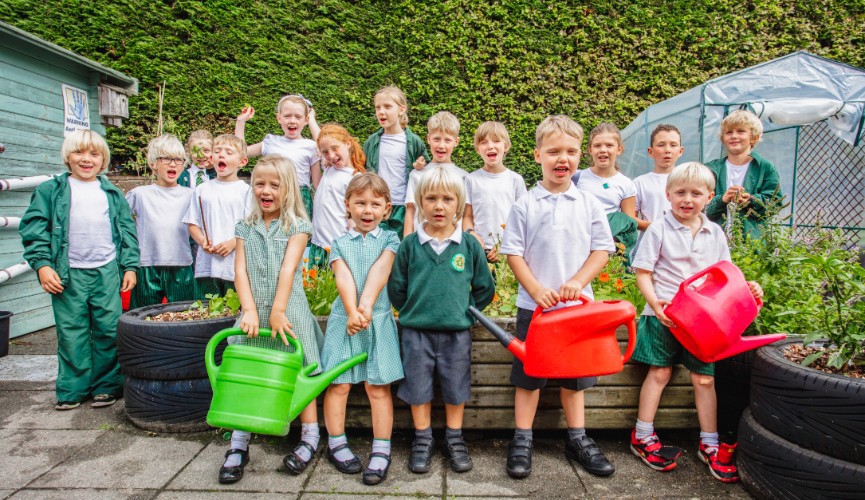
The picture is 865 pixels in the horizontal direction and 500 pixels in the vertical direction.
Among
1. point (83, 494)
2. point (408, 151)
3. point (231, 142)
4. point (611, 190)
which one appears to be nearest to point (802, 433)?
point (611, 190)

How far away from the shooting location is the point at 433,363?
2521 millimetres

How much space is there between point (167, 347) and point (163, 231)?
1.28 m

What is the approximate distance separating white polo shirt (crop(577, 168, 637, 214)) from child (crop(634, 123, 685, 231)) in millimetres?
294

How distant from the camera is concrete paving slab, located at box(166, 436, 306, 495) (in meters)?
2.31

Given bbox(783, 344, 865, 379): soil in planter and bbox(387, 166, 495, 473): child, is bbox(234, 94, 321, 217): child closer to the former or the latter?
bbox(387, 166, 495, 473): child

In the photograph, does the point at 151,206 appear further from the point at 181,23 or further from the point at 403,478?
the point at 181,23

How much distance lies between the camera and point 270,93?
7641 mm

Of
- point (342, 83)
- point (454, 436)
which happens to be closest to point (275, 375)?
point (454, 436)

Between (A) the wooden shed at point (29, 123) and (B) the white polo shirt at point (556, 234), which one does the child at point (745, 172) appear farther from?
(A) the wooden shed at point (29, 123)

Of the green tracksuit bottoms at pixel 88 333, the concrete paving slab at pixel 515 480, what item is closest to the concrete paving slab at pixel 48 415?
the green tracksuit bottoms at pixel 88 333

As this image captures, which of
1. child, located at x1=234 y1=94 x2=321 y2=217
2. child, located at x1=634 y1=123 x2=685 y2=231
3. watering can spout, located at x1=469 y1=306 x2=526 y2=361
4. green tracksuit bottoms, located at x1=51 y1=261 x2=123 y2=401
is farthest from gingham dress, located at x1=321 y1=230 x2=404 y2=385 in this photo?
child, located at x1=634 y1=123 x2=685 y2=231

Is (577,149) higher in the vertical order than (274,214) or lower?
higher

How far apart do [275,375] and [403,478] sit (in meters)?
0.76

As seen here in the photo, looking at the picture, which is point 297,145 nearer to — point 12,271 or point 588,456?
point 12,271
